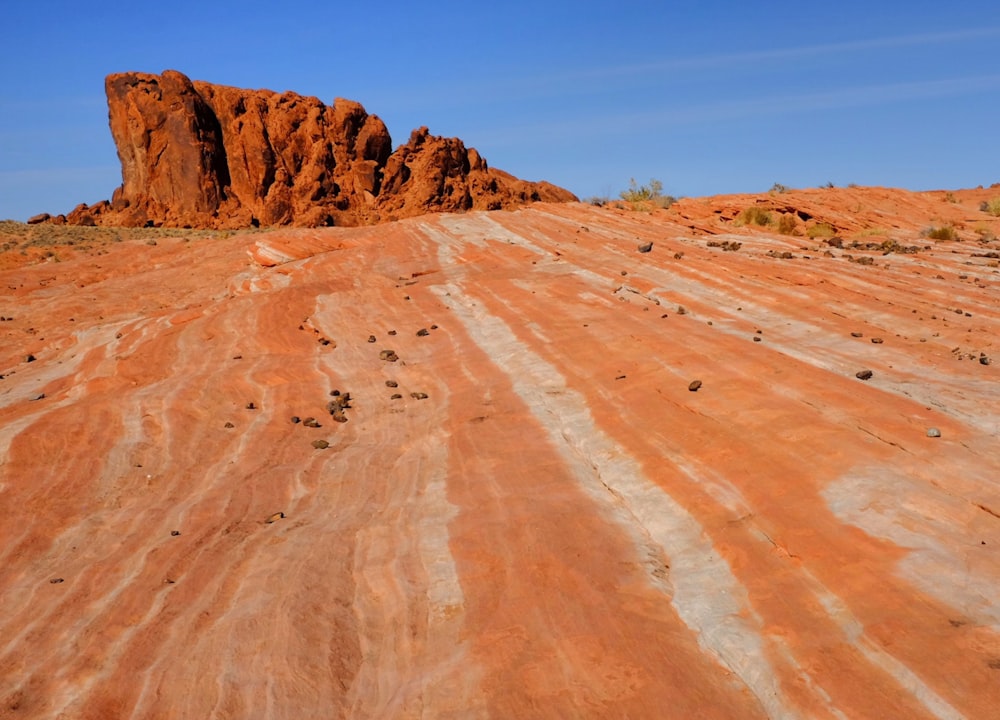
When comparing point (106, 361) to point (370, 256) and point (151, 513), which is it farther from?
point (370, 256)

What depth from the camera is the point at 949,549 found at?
192 inches

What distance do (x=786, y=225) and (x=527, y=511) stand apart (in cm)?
2015

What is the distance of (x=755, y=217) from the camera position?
25.1m

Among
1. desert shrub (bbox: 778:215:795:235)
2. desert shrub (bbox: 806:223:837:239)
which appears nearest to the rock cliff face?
desert shrub (bbox: 778:215:795:235)

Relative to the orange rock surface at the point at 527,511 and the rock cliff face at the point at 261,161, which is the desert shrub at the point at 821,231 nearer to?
the orange rock surface at the point at 527,511

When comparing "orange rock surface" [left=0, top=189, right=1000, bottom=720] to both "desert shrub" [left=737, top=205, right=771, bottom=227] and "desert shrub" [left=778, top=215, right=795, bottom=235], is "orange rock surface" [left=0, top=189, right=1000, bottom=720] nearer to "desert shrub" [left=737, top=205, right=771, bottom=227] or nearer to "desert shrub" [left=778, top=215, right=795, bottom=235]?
"desert shrub" [left=778, top=215, right=795, bottom=235]

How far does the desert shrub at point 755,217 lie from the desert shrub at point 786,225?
0.57 metres

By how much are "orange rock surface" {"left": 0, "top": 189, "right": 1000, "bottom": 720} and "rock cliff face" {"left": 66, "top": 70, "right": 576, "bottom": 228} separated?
27.0 meters

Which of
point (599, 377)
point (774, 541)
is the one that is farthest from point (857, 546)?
point (599, 377)

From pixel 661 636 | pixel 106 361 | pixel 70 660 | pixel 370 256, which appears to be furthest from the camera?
pixel 370 256

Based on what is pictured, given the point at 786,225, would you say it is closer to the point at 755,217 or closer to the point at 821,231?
the point at 821,231

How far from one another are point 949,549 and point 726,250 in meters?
13.3

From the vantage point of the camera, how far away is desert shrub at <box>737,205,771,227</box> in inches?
985

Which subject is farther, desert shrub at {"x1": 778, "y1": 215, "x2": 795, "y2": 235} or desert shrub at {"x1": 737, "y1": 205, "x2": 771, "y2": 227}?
desert shrub at {"x1": 737, "y1": 205, "x2": 771, "y2": 227}
